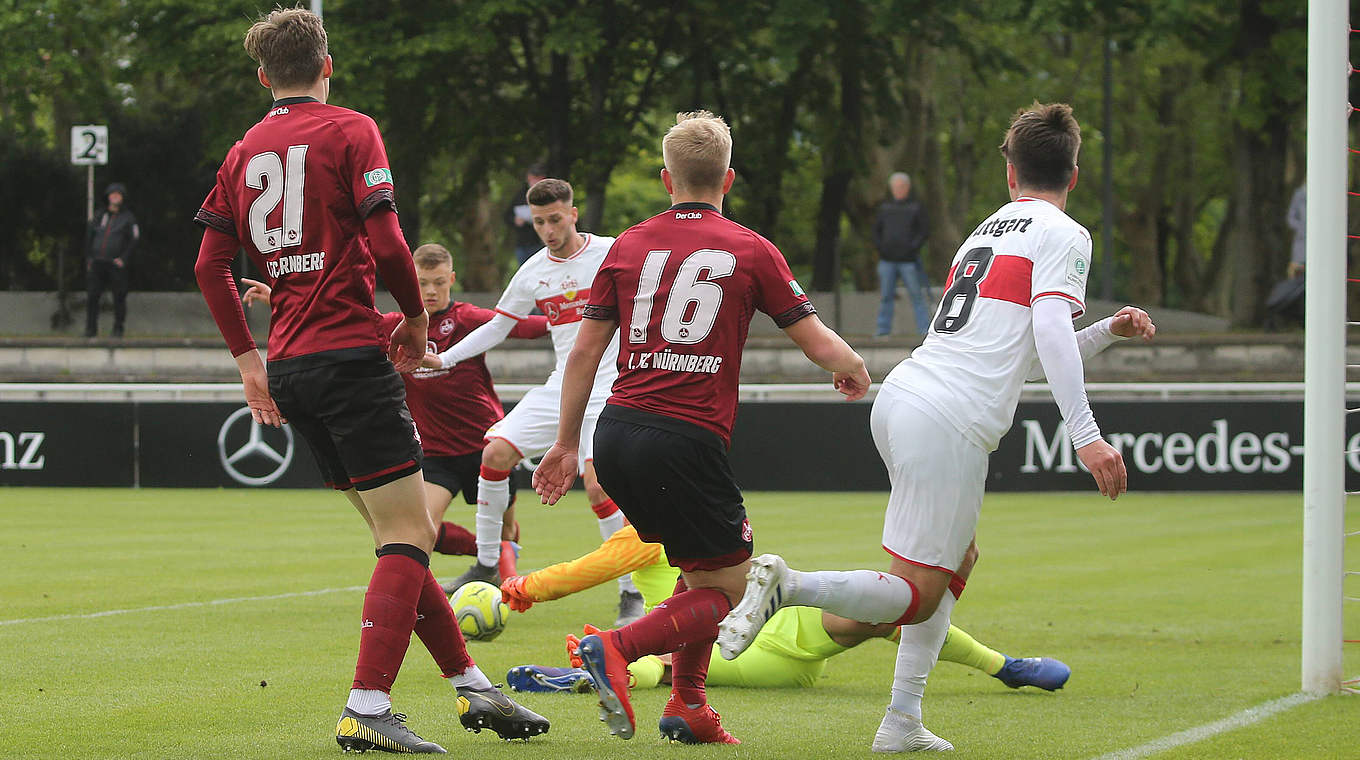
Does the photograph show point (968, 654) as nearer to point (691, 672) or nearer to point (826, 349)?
point (691, 672)

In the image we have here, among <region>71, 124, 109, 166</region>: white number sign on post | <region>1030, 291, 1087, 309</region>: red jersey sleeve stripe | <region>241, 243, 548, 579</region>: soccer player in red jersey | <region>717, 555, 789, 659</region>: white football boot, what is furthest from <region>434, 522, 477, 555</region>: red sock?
<region>71, 124, 109, 166</region>: white number sign on post

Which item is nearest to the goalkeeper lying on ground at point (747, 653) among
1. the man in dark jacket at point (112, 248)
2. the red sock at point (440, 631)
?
the red sock at point (440, 631)

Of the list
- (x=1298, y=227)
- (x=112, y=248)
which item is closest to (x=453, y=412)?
(x=1298, y=227)

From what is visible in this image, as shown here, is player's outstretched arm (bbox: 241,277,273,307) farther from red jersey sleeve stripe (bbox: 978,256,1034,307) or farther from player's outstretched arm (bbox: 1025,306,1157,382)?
player's outstretched arm (bbox: 1025,306,1157,382)

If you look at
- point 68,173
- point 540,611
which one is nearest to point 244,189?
point 540,611

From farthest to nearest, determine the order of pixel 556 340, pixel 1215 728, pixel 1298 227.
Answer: pixel 1298 227 → pixel 556 340 → pixel 1215 728

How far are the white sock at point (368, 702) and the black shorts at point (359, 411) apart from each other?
0.65 metres

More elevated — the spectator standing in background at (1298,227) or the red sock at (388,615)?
the spectator standing in background at (1298,227)

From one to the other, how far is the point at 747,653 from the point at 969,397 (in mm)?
2099

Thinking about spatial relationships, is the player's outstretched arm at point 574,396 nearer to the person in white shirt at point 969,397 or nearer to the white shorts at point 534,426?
the person in white shirt at point 969,397

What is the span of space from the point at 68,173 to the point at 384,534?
92.8ft

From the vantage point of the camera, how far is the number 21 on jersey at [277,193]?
5.18 metres

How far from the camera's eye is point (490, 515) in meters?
9.13

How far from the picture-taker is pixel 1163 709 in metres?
6.30
